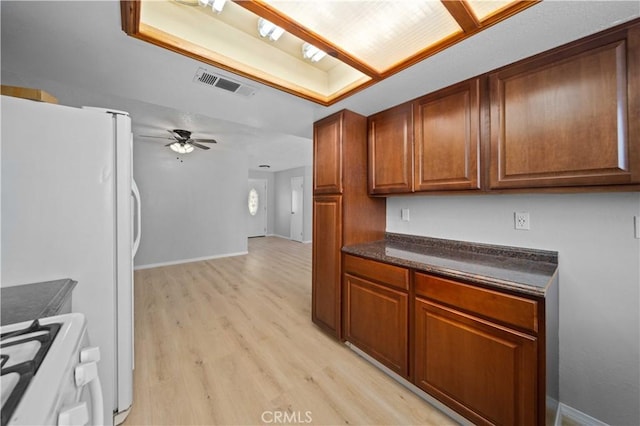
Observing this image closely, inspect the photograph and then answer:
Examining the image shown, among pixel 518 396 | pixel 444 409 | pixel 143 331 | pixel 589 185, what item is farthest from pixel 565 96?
pixel 143 331

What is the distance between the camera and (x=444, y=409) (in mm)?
1562

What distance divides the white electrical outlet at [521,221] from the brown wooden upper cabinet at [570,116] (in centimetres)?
34

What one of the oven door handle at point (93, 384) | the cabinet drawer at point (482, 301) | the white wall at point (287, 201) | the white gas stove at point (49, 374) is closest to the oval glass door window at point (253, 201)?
the white wall at point (287, 201)

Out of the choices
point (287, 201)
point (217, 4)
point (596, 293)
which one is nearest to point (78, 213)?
point (217, 4)

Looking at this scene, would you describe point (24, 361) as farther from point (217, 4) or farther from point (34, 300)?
point (217, 4)

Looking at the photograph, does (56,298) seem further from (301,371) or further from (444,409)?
(444,409)

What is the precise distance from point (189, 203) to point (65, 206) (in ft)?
14.3

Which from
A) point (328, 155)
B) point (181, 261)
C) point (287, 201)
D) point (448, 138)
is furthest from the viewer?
point (287, 201)

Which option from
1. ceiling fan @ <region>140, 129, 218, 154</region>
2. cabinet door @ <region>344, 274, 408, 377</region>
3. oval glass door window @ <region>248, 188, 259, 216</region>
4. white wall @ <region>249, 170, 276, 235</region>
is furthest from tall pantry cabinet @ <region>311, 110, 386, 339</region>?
white wall @ <region>249, 170, 276, 235</region>

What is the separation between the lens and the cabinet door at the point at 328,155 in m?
2.28

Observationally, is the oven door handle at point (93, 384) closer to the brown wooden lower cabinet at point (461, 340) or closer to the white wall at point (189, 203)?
the brown wooden lower cabinet at point (461, 340)

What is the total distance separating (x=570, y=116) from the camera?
135cm

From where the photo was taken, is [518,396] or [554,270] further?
[554,270]

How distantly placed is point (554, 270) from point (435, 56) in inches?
57.6
